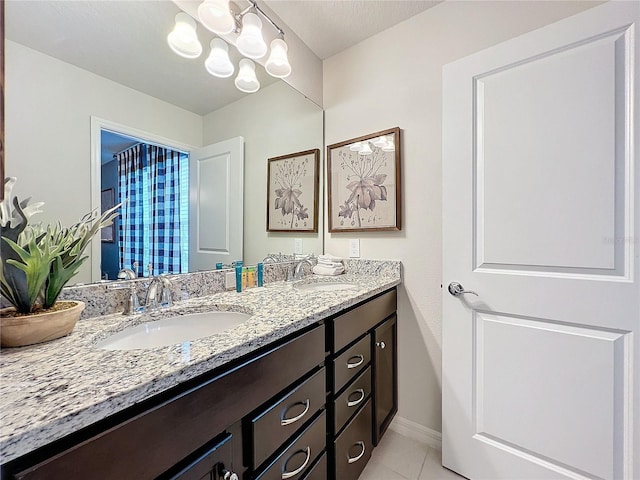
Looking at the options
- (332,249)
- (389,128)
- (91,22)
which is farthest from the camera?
(332,249)

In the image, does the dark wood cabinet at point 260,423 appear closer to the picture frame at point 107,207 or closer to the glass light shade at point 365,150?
the picture frame at point 107,207

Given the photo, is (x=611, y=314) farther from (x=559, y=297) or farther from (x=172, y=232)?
(x=172, y=232)

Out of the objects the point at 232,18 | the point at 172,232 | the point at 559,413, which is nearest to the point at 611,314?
the point at 559,413

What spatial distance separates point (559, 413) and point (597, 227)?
0.73 meters

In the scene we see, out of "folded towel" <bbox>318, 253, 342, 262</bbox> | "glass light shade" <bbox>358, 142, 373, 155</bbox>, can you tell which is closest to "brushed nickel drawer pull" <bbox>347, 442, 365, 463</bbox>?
"folded towel" <bbox>318, 253, 342, 262</bbox>

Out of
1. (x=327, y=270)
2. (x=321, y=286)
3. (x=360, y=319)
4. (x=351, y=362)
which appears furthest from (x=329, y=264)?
(x=351, y=362)

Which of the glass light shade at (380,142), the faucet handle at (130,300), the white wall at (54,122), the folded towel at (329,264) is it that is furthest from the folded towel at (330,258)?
the white wall at (54,122)

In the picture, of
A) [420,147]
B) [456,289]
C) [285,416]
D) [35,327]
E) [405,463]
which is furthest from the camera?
[420,147]

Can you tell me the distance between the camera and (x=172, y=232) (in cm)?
114

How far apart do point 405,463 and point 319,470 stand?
0.69 meters

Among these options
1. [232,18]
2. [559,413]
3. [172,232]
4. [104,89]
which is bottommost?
[559,413]

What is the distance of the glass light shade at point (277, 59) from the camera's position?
1.44 metres

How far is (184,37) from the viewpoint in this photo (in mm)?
1130

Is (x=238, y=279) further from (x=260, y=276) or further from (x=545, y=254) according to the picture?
(x=545, y=254)
